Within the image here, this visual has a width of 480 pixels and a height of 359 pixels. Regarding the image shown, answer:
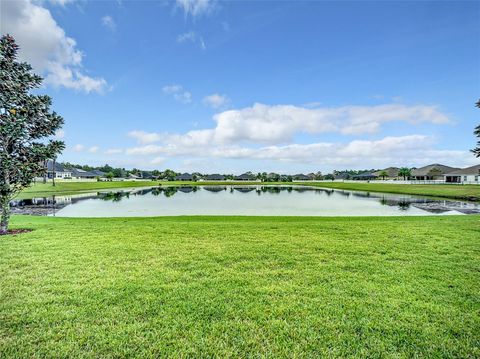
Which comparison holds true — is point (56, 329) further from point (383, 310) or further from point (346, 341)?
point (383, 310)

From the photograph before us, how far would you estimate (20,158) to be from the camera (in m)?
9.24

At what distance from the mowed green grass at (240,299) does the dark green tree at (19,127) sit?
10.2 feet

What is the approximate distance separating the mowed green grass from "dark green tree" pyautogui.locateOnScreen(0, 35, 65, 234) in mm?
3099

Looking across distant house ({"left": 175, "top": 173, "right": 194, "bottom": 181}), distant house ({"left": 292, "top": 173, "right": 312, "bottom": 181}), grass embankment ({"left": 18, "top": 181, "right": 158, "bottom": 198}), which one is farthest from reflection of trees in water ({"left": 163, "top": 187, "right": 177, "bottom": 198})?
distant house ({"left": 292, "top": 173, "right": 312, "bottom": 181})

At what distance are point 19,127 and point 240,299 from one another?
31.6ft

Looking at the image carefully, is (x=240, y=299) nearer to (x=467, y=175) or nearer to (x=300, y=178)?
(x=467, y=175)

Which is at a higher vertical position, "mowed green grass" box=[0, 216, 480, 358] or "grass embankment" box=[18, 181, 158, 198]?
"grass embankment" box=[18, 181, 158, 198]

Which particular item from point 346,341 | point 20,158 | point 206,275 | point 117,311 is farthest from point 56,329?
point 20,158

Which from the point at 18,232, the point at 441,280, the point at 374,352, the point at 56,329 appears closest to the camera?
the point at 374,352

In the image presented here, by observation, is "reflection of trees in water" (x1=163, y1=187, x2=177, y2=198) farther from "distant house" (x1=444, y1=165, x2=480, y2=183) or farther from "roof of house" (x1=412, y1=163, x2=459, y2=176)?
"roof of house" (x1=412, y1=163, x2=459, y2=176)

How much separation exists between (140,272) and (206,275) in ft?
4.31

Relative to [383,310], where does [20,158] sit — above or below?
above

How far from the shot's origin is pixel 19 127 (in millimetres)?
8773

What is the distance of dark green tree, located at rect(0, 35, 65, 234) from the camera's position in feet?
28.5
